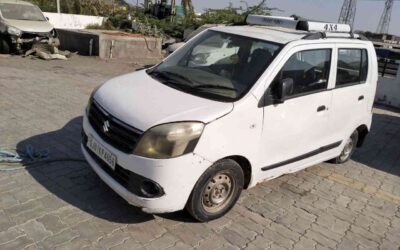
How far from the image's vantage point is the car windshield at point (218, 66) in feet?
Answer: 11.9

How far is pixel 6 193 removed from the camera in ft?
12.1

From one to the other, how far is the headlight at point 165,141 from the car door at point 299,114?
3.12 feet

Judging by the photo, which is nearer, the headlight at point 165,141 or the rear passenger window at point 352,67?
the headlight at point 165,141

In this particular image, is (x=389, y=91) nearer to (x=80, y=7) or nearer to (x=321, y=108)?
(x=321, y=108)

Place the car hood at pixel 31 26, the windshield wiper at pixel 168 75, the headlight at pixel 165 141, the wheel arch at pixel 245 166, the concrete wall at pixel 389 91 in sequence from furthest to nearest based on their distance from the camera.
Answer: the car hood at pixel 31 26 → the concrete wall at pixel 389 91 → the windshield wiper at pixel 168 75 → the wheel arch at pixel 245 166 → the headlight at pixel 165 141

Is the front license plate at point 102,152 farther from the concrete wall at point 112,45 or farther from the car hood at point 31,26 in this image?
the car hood at point 31,26

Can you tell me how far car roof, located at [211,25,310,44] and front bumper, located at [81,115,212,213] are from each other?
1634mm

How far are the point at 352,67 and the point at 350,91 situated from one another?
0.33 m

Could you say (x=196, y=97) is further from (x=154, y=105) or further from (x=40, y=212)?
(x=40, y=212)

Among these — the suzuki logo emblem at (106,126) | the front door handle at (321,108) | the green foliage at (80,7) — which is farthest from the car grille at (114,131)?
the green foliage at (80,7)

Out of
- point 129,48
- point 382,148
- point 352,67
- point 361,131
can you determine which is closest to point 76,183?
point 352,67

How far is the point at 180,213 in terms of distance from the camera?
12.1 feet

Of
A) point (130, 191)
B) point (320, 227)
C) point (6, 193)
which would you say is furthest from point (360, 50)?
point (6, 193)

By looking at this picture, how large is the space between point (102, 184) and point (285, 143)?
1.98 m
